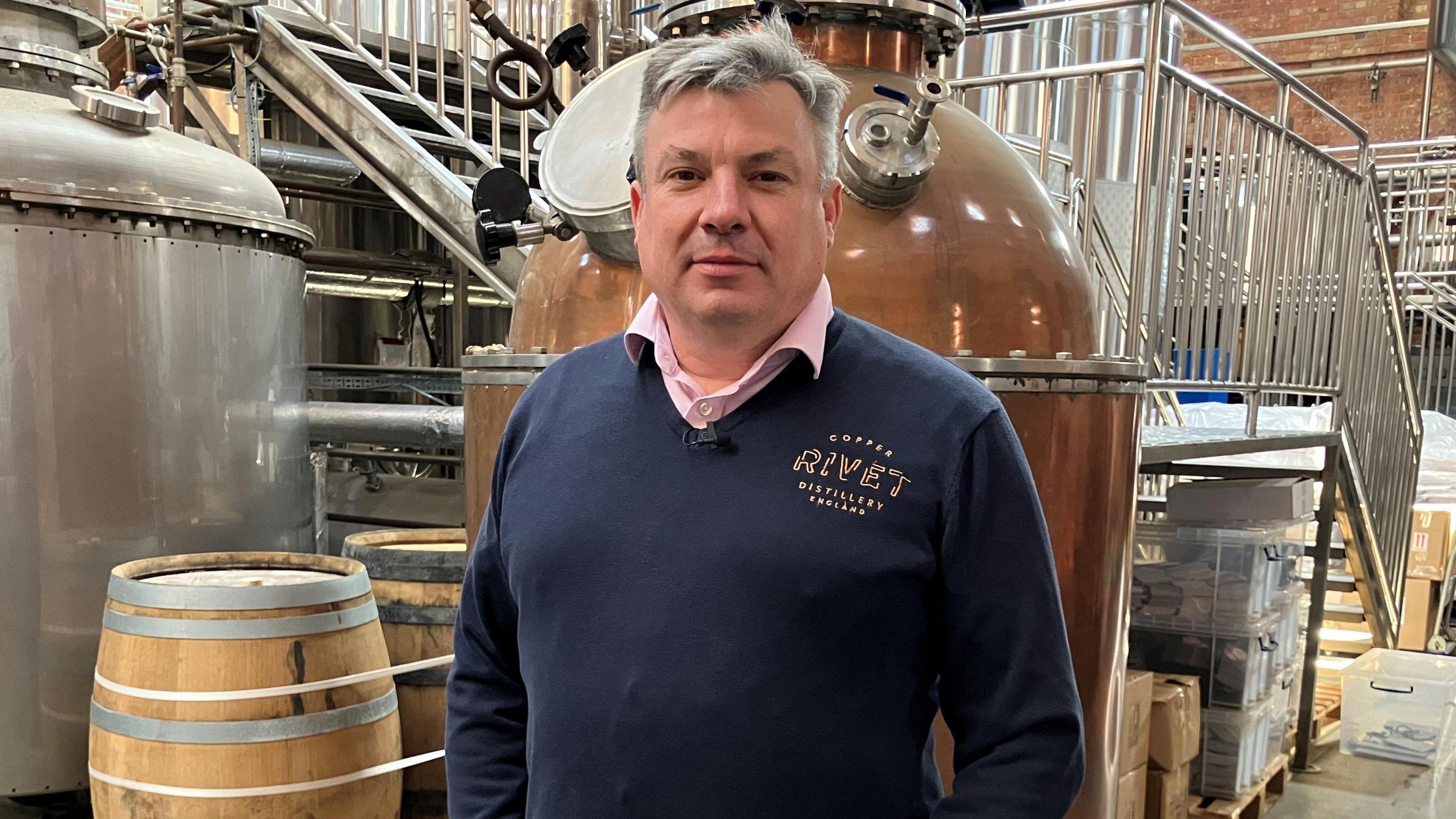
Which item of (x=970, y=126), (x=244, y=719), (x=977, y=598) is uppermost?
(x=970, y=126)

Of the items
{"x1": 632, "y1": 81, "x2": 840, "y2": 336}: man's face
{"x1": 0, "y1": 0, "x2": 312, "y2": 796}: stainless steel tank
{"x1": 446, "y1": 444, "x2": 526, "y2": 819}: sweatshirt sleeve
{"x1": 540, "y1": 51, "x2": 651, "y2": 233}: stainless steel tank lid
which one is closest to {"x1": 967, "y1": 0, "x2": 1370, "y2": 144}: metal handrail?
{"x1": 540, "y1": 51, "x2": 651, "y2": 233}: stainless steel tank lid

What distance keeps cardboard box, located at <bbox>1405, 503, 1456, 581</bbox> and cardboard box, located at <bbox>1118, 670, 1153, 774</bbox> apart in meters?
3.29

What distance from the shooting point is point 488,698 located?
1.43 metres

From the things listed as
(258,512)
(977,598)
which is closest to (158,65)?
(258,512)

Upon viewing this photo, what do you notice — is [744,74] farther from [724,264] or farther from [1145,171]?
[1145,171]

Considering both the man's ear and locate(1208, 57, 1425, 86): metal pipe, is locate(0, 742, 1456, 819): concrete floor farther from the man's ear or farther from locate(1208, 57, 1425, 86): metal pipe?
locate(1208, 57, 1425, 86): metal pipe

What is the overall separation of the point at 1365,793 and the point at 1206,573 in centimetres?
131

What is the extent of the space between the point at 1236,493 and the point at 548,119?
9.46 feet

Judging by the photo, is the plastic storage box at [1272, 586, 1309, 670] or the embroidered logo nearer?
the embroidered logo

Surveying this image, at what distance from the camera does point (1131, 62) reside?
262 centimetres

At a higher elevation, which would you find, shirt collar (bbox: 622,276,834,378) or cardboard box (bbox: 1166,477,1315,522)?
shirt collar (bbox: 622,276,834,378)

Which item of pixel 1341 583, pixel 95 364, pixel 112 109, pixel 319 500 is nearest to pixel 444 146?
pixel 319 500

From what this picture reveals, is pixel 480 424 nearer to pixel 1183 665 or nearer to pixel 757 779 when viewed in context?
pixel 757 779

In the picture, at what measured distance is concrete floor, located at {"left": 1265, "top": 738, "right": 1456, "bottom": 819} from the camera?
4.08 metres
